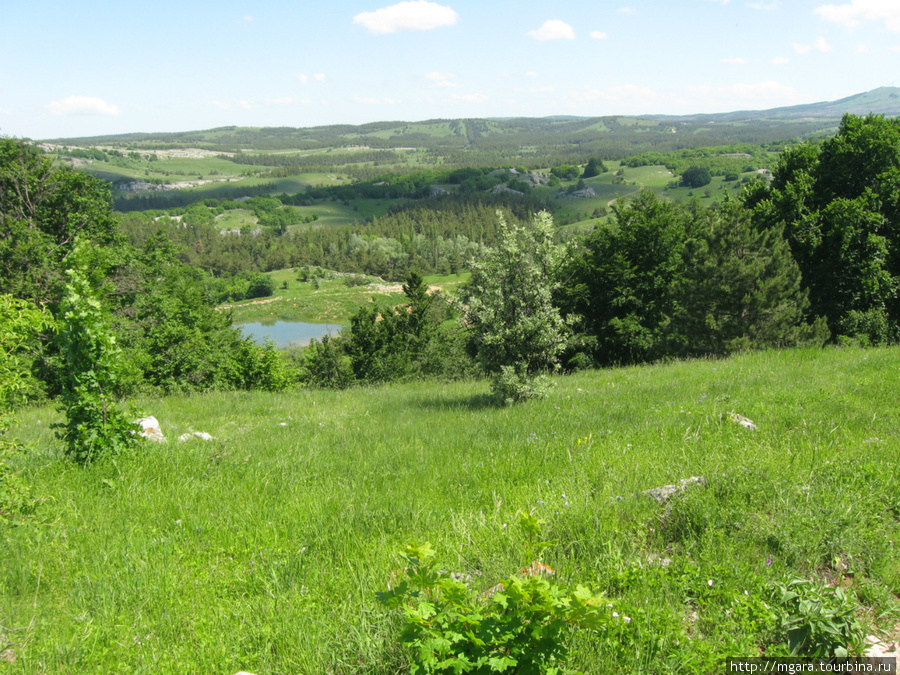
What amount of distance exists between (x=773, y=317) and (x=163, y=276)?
40.3 meters

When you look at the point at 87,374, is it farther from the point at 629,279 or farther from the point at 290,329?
the point at 290,329

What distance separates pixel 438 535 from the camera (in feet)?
15.4

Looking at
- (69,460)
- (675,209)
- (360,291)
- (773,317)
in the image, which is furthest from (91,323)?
(360,291)

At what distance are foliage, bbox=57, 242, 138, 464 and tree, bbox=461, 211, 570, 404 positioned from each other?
8.44 meters

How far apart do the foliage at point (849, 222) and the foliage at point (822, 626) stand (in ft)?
87.4

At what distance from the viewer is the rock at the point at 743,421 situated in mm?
7114

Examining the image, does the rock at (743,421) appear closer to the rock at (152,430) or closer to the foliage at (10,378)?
the foliage at (10,378)

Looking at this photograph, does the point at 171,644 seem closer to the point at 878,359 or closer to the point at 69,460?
the point at 69,460

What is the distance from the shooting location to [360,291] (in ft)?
448

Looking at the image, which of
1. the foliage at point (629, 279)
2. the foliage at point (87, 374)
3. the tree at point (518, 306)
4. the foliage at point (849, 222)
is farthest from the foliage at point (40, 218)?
the foliage at point (849, 222)

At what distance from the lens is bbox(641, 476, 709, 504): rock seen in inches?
189

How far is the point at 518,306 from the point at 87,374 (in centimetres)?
970

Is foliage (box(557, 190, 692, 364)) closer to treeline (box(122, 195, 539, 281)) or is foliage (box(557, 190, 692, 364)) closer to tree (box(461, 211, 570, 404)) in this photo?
tree (box(461, 211, 570, 404))

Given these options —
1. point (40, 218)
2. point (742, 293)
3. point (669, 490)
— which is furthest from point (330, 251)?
point (669, 490)
